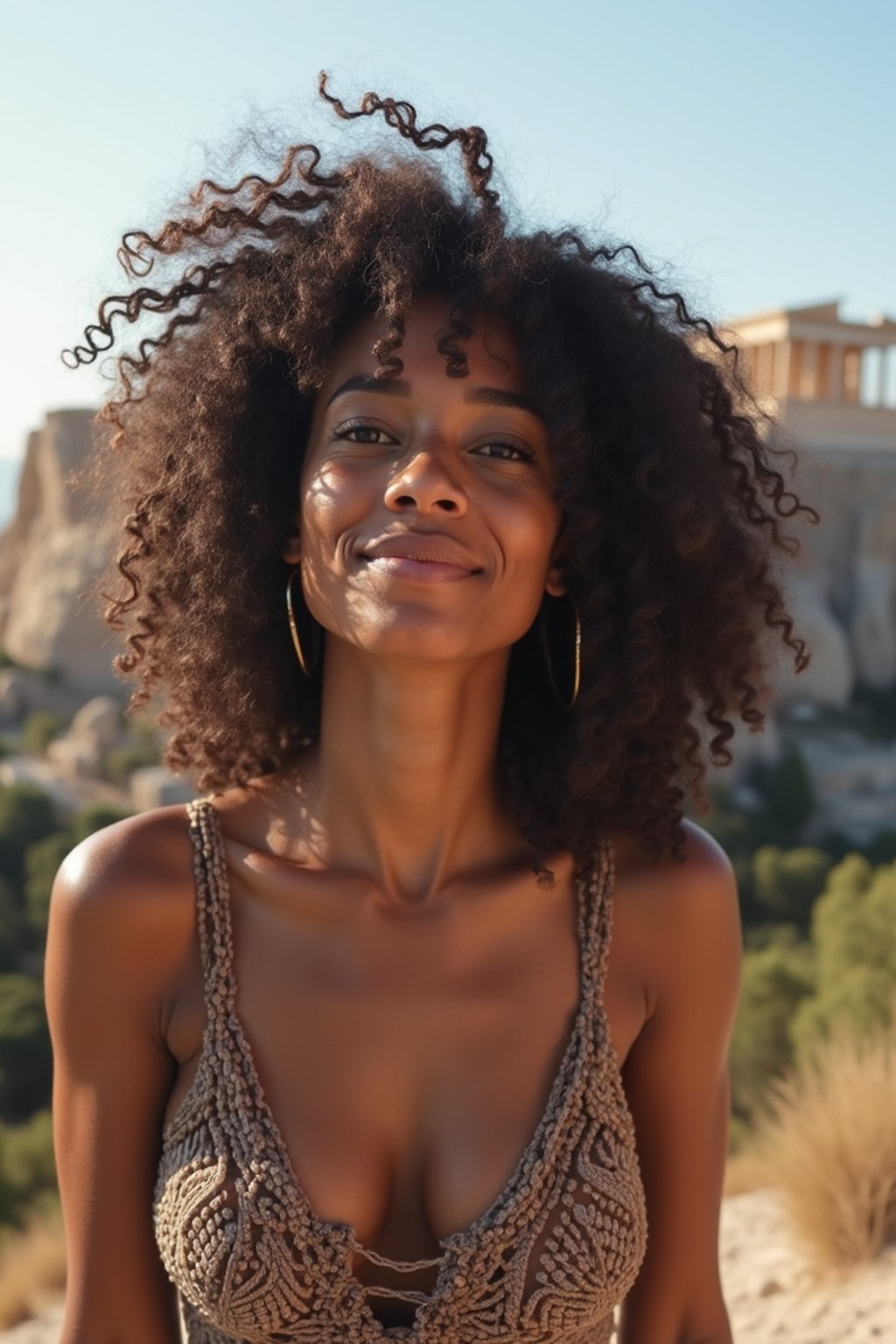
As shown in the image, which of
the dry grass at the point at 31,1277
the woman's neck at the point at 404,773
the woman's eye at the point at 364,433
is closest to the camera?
the woman's eye at the point at 364,433

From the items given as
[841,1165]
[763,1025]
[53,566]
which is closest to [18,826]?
[763,1025]

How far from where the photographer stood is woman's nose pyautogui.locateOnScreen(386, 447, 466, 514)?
220 cm

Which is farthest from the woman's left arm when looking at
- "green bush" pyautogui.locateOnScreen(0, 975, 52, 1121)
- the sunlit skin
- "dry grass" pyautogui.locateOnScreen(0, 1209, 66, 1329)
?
"green bush" pyautogui.locateOnScreen(0, 975, 52, 1121)

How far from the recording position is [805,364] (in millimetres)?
47094

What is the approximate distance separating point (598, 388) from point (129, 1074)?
1.36 meters

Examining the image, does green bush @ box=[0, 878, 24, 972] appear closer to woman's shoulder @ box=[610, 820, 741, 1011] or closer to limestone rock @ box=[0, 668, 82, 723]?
limestone rock @ box=[0, 668, 82, 723]

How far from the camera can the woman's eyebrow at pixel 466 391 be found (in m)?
2.29

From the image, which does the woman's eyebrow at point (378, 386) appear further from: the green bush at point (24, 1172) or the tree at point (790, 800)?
the tree at point (790, 800)

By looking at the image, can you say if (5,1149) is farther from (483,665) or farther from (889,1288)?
(483,665)

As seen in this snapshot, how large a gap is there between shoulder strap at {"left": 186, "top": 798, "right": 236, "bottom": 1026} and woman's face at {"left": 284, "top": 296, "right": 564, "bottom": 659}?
16.8 inches

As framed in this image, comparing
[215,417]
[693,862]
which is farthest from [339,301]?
[693,862]

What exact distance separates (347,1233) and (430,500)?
111cm

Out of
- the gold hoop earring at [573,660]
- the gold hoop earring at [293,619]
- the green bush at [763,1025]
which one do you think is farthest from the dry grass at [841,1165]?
the green bush at [763,1025]

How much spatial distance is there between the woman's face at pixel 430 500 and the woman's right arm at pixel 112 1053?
53 cm
